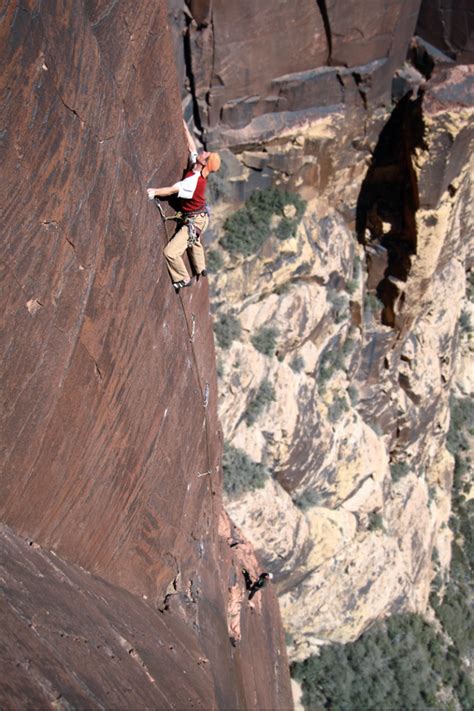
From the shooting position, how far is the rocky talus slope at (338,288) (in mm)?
14109

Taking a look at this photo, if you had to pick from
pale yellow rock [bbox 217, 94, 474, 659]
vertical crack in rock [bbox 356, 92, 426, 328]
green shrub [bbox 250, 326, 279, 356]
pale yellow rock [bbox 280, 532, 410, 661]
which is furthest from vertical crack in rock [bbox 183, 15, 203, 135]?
pale yellow rock [bbox 280, 532, 410, 661]

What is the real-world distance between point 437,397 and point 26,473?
59.2 feet

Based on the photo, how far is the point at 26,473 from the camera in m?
5.20

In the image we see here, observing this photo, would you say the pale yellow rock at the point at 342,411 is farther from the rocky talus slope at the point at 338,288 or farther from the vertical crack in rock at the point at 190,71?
the vertical crack in rock at the point at 190,71

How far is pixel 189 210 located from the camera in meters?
7.23

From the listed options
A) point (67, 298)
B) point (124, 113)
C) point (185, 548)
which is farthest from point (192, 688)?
point (124, 113)

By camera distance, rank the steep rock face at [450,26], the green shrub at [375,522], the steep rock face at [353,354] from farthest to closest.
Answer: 1. the green shrub at [375,522]
2. the steep rock face at [450,26]
3. the steep rock face at [353,354]

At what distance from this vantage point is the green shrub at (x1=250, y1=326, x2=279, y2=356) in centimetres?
1494

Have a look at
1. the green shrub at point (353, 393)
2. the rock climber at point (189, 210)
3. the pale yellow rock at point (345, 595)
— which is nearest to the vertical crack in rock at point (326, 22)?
the rock climber at point (189, 210)

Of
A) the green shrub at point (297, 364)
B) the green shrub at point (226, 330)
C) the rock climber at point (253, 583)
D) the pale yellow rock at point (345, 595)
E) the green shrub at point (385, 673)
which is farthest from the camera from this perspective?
the green shrub at point (385, 673)

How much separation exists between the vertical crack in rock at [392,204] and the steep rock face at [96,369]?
29.7ft

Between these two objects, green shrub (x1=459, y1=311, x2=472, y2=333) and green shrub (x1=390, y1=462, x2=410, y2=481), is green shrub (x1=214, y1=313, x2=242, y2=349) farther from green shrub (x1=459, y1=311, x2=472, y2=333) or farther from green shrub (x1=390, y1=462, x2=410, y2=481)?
green shrub (x1=459, y1=311, x2=472, y2=333)

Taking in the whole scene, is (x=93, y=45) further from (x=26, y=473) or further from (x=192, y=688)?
(x=192, y=688)

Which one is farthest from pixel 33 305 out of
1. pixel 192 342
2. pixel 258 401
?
pixel 258 401
